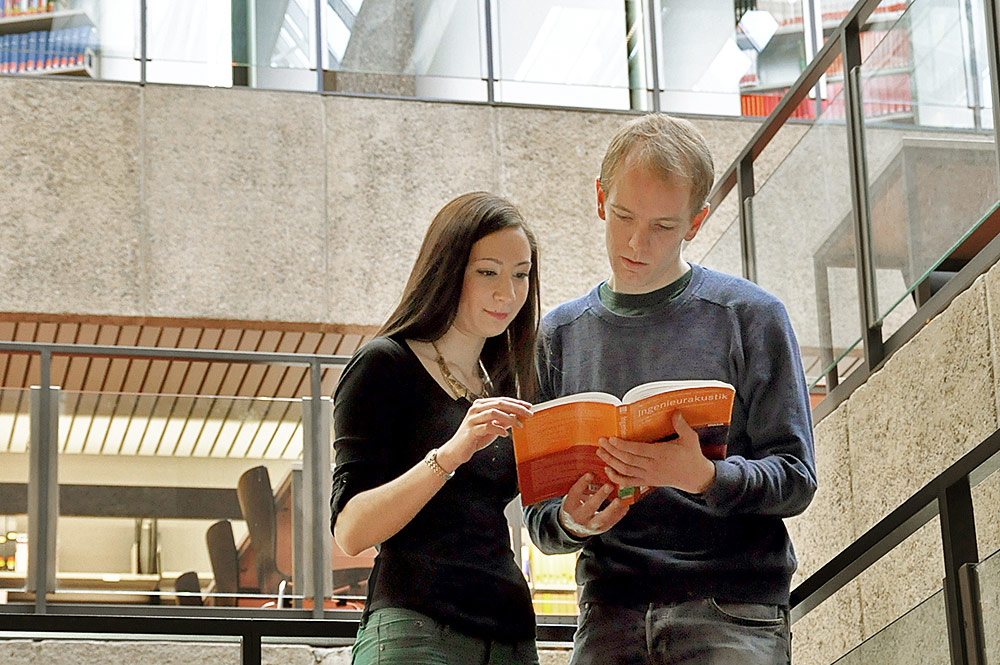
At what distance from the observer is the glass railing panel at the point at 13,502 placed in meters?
5.93

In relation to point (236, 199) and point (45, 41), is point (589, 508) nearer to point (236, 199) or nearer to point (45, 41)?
point (236, 199)

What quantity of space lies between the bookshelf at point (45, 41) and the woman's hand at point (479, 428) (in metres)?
6.48

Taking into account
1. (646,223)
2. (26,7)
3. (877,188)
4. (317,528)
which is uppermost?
(26,7)

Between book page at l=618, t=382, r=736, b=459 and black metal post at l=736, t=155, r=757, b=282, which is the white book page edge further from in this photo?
black metal post at l=736, t=155, r=757, b=282

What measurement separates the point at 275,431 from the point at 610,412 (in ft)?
12.1

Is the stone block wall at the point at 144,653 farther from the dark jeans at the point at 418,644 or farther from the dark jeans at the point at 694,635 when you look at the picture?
the dark jeans at the point at 694,635

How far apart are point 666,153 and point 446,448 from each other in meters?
0.72

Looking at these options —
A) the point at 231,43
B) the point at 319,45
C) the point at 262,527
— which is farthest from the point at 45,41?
the point at 262,527

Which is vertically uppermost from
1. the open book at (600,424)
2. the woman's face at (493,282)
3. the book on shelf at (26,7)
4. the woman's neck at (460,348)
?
the book on shelf at (26,7)

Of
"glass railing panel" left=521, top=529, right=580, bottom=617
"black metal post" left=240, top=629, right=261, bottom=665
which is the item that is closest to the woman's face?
"black metal post" left=240, top=629, right=261, bottom=665

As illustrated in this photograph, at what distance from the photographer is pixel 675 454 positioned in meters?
2.58

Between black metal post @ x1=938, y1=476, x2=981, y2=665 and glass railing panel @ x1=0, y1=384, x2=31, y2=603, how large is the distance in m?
4.24

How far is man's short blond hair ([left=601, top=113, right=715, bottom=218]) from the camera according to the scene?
2893 mm

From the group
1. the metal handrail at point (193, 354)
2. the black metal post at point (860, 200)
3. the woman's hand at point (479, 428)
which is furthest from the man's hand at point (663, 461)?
the metal handrail at point (193, 354)
